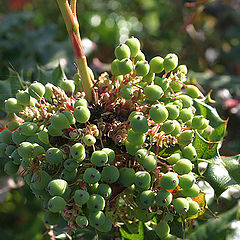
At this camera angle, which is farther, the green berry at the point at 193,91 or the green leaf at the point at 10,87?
the green leaf at the point at 10,87

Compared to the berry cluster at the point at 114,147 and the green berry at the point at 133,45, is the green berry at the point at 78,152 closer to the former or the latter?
the berry cluster at the point at 114,147

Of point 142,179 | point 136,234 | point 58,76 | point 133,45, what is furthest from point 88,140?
point 58,76

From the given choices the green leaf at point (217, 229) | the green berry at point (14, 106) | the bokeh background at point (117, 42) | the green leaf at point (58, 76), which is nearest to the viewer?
the green leaf at point (217, 229)

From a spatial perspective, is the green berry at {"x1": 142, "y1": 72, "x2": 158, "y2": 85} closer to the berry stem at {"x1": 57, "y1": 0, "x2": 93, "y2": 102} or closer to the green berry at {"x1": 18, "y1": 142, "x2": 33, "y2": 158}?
the berry stem at {"x1": 57, "y1": 0, "x2": 93, "y2": 102}

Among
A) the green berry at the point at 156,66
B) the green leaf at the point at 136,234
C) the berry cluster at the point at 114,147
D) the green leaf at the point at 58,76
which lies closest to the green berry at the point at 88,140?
the berry cluster at the point at 114,147

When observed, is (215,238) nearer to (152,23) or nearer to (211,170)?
(211,170)

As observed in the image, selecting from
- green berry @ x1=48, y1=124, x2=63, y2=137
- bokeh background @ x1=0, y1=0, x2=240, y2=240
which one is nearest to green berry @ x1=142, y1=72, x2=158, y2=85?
green berry @ x1=48, y1=124, x2=63, y2=137

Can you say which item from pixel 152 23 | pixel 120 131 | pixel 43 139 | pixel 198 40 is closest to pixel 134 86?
pixel 120 131

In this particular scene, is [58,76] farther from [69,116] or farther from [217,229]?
[217,229]
